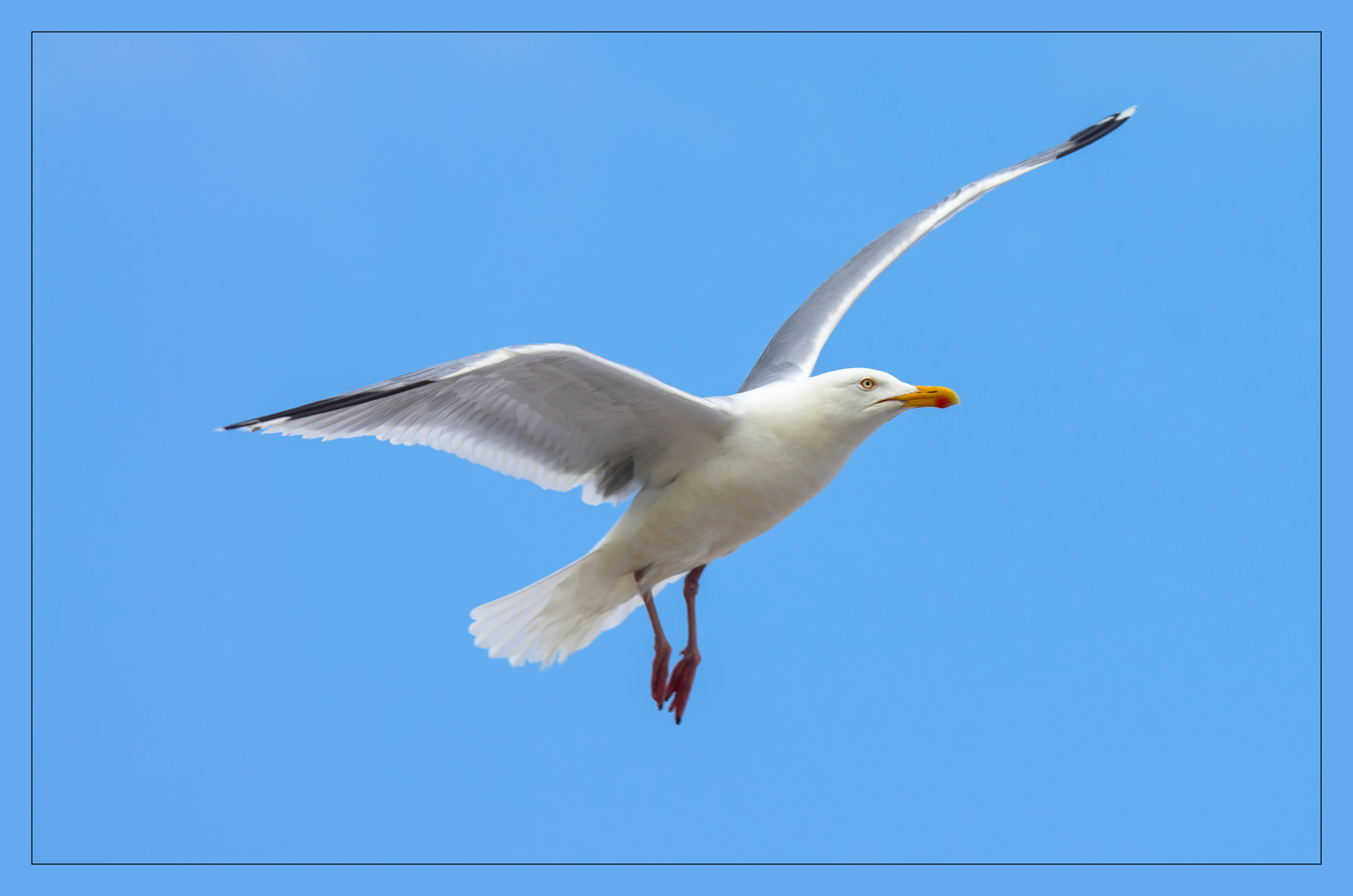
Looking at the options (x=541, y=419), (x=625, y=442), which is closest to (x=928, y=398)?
(x=625, y=442)

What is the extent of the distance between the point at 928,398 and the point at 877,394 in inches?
5.8

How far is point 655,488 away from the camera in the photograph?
156 inches

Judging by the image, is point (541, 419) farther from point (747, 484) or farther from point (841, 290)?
point (841, 290)

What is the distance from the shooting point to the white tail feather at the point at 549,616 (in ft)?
13.6

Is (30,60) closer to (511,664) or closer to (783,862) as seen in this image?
(511,664)

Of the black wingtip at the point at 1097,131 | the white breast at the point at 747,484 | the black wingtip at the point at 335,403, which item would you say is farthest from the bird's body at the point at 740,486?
the black wingtip at the point at 1097,131

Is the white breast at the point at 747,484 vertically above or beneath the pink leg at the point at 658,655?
above

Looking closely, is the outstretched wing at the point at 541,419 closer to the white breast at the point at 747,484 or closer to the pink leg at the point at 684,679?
the white breast at the point at 747,484

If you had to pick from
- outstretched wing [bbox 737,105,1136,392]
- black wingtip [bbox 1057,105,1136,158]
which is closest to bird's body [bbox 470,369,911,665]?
outstretched wing [bbox 737,105,1136,392]

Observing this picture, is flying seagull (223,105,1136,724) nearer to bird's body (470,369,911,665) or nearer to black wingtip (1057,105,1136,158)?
bird's body (470,369,911,665)

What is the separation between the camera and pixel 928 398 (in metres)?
3.73

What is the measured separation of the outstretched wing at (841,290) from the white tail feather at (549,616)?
2.84ft

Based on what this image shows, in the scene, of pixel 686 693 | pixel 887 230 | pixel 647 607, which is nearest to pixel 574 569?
pixel 647 607

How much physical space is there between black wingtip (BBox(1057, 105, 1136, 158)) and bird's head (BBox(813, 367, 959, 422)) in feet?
7.63
